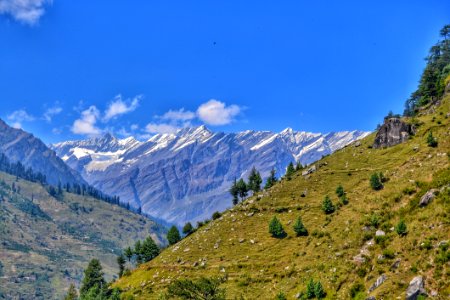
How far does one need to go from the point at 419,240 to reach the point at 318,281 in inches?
687

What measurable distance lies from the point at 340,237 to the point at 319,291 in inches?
960

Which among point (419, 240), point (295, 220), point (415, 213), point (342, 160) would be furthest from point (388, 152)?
point (419, 240)

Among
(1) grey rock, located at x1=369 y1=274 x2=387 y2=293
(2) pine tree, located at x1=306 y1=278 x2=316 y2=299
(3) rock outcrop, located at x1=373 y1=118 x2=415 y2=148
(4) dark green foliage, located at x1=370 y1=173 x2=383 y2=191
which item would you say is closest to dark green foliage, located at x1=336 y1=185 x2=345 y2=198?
(4) dark green foliage, located at x1=370 y1=173 x2=383 y2=191

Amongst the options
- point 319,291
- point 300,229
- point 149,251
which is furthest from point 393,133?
point 149,251

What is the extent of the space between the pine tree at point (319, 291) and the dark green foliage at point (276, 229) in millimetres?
42973

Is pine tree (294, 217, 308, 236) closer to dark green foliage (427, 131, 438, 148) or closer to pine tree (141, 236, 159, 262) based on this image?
dark green foliage (427, 131, 438, 148)

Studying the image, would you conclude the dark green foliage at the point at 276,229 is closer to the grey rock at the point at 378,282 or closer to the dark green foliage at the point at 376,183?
the dark green foliage at the point at 376,183

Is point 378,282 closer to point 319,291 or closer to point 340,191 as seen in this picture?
point 319,291

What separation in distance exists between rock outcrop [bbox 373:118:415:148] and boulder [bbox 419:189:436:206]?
65.7 metres

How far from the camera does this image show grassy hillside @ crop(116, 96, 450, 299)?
6506 centimetres

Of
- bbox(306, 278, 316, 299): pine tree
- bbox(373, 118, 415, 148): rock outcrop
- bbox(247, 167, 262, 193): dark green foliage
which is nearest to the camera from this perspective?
bbox(306, 278, 316, 299): pine tree

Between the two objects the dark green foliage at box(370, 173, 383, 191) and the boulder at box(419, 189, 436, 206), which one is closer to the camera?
the boulder at box(419, 189, 436, 206)

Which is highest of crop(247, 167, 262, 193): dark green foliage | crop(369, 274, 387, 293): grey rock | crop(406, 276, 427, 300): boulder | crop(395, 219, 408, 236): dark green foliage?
crop(247, 167, 262, 193): dark green foliage

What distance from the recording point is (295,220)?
11906 cm
